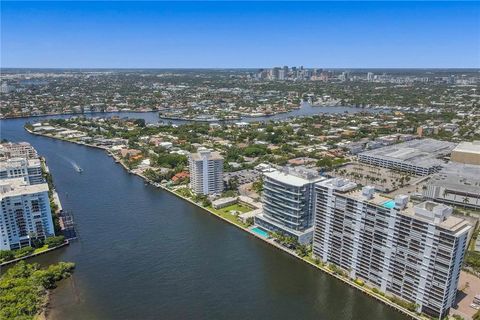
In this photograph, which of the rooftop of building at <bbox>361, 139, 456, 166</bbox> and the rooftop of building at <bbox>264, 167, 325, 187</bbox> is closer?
the rooftop of building at <bbox>264, 167, 325, 187</bbox>

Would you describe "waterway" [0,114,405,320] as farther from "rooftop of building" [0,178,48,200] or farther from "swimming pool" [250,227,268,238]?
"rooftop of building" [0,178,48,200]

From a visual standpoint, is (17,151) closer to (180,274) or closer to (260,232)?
(180,274)

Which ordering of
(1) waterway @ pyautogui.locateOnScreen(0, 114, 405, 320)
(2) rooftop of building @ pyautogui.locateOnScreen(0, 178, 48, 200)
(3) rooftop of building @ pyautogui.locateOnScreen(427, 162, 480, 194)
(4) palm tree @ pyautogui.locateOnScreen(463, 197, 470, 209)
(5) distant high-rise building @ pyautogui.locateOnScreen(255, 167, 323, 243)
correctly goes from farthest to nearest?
1. (3) rooftop of building @ pyautogui.locateOnScreen(427, 162, 480, 194)
2. (4) palm tree @ pyautogui.locateOnScreen(463, 197, 470, 209)
3. (5) distant high-rise building @ pyautogui.locateOnScreen(255, 167, 323, 243)
4. (2) rooftop of building @ pyautogui.locateOnScreen(0, 178, 48, 200)
5. (1) waterway @ pyautogui.locateOnScreen(0, 114, 405, 320)

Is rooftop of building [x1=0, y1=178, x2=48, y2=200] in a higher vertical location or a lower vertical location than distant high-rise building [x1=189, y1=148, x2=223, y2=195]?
higher

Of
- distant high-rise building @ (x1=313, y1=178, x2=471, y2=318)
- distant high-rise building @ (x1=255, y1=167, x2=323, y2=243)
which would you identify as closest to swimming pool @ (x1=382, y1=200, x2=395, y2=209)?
distant high-rise building @ (x1=313, y1=178, x2=471, y2=318)

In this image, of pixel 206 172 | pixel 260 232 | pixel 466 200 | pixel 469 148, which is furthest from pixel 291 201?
pixel 469 148

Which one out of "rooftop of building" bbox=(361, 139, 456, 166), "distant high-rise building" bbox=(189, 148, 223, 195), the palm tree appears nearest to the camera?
the palm tree

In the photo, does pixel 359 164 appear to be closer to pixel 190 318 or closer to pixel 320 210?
pixel 320 210

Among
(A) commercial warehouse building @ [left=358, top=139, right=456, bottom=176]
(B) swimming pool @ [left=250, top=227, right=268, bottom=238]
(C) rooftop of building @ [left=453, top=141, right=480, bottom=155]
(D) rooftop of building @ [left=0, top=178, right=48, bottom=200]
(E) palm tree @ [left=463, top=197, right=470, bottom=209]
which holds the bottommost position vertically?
(B) swimming pool @ [left=250, top=227, right=268, bottom=238]
